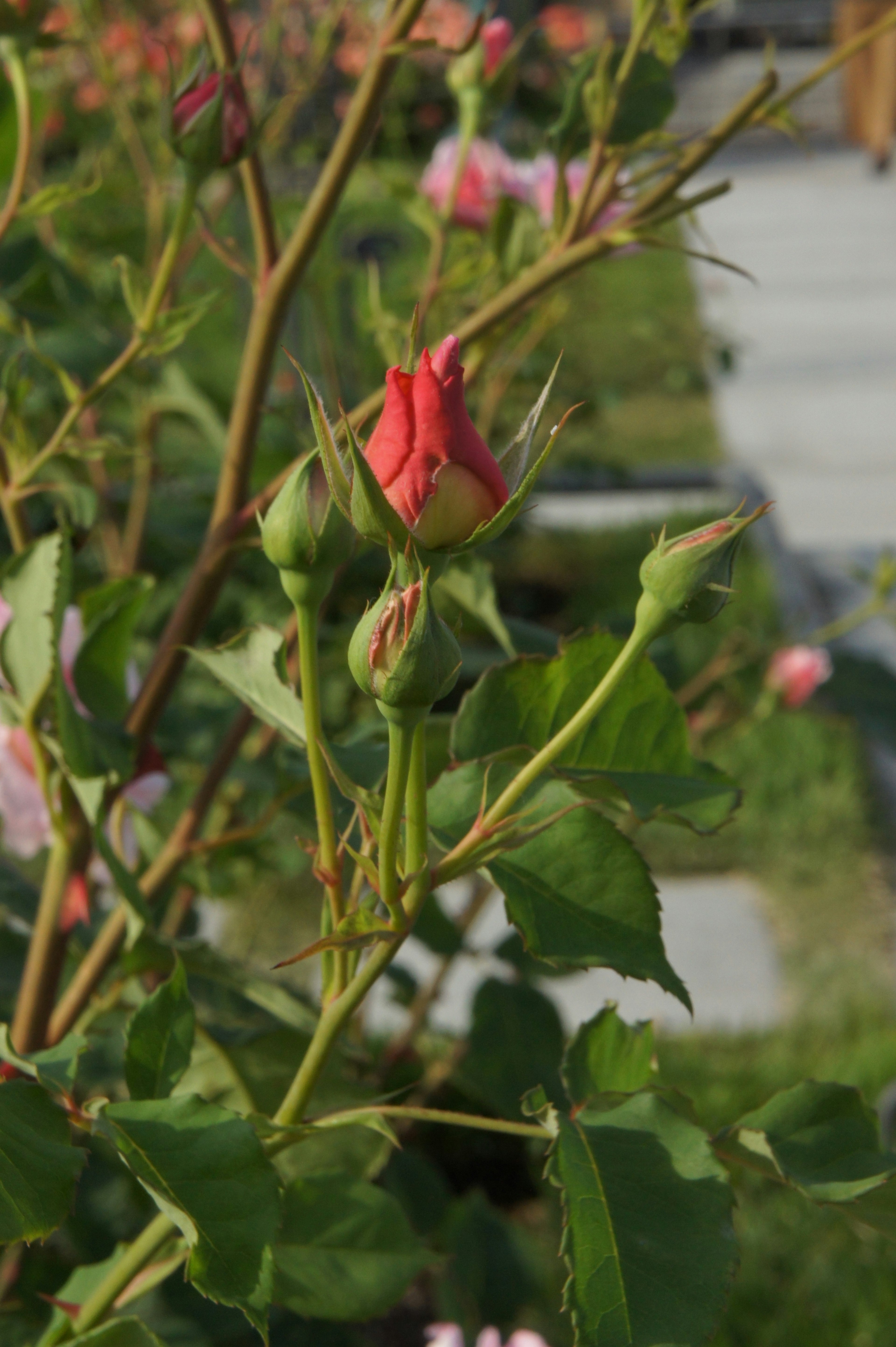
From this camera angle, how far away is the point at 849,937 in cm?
176

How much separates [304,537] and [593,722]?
0.14 meters

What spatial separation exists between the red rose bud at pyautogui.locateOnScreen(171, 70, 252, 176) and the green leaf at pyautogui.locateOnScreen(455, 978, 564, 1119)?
0.48 metres

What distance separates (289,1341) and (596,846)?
506 millimetres

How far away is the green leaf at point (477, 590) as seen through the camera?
52cm

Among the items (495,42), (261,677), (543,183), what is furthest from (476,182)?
(261,677)

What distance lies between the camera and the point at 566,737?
30 cm

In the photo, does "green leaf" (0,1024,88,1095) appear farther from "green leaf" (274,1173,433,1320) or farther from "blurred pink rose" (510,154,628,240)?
"blurred pink rose" (510,154,628,240)

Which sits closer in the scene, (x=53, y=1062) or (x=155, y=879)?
(x=53, y=1062)

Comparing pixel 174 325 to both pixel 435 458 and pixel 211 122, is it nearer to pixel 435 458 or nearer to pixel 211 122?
pixel 211 122

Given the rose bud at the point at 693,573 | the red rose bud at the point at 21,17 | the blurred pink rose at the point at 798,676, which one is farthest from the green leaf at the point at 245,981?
the blurred pink rose at the point at 798,676

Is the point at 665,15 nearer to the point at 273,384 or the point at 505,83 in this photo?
the point at 273,384

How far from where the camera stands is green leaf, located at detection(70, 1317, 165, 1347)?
0.36m

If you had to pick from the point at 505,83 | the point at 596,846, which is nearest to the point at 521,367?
the point at 505,83

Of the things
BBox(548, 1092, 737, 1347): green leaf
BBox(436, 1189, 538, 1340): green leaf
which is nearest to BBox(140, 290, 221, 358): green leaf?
BBox(548, 1092, 737, 1347): green leaf
